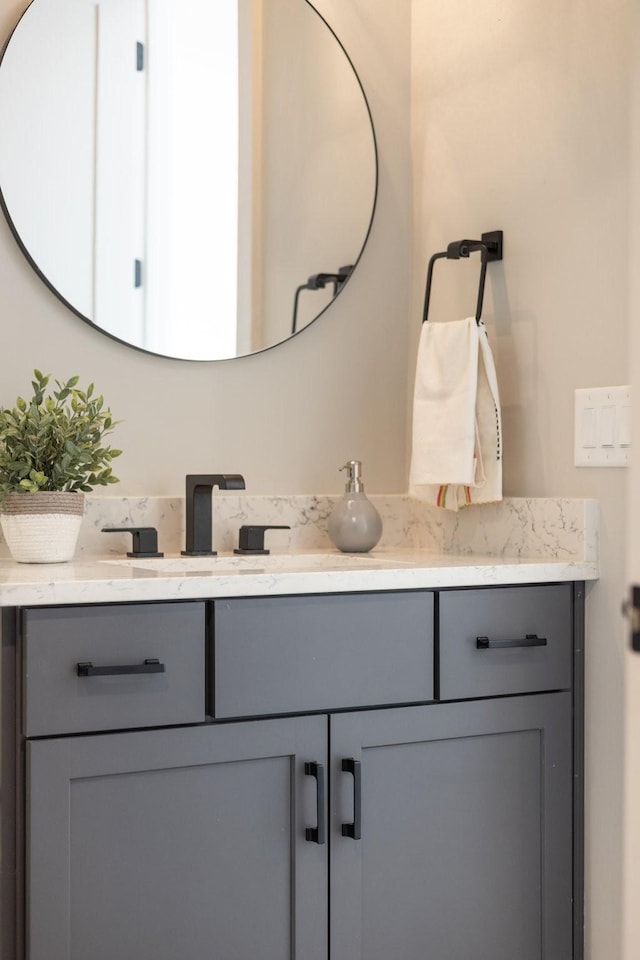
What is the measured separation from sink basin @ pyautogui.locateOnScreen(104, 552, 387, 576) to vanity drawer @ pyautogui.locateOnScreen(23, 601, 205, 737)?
25cm

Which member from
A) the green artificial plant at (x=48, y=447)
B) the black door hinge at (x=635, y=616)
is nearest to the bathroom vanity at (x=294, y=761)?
the green artificial plant at (x=48, y=447)

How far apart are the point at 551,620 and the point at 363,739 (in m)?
0.40

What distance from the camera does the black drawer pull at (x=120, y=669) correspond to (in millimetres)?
1465

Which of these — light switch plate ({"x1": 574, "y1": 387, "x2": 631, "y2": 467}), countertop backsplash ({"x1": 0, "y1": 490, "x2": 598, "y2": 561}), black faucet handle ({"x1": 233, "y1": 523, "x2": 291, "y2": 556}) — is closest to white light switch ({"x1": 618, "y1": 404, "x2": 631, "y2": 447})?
light switch plate ({"x1": 574, "y1": 387, "x2": 631, "y2": 467})

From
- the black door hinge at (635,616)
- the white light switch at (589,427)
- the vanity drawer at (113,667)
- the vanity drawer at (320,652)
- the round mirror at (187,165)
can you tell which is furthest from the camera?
the round mirror at (187,165)

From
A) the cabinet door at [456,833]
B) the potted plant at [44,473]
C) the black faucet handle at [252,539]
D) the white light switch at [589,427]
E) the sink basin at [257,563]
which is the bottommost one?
the cabinet door at [456,833]

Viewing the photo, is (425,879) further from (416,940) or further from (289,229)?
(289,229)

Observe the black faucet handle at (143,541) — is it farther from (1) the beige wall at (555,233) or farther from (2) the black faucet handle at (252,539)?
(1) the beige wall at (555,233)

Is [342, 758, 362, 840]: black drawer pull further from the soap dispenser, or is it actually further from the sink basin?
the soap dispenser

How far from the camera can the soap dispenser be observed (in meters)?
2.10

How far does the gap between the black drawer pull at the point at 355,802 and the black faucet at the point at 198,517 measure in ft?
1.74

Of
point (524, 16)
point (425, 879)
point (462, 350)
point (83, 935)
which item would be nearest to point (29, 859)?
point (83, 935)

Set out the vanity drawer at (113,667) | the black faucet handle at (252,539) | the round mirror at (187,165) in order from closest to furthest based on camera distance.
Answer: the vanity drawer at (113,667)
the round mirror at (187,165)
the black faucet handle at (252,539)

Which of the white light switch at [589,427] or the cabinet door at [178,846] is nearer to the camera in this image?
the cabinet door at [178,846]
